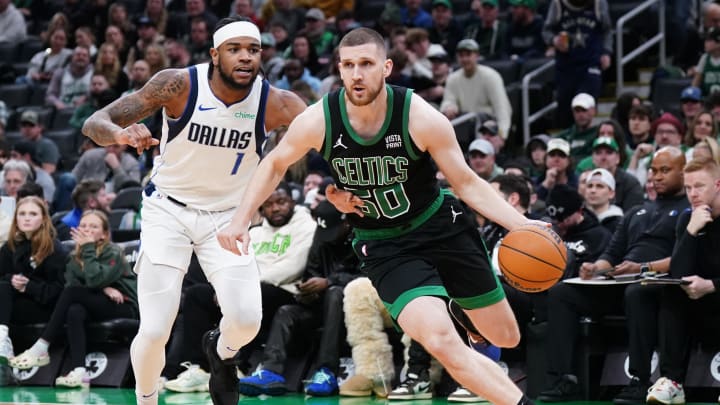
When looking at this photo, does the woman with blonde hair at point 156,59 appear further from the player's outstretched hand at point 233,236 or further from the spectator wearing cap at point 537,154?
the player's outstretched hand at point 233,236

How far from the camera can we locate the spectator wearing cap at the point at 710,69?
12.6 meters

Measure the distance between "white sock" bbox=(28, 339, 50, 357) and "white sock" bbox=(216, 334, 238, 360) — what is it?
3772 millimetres

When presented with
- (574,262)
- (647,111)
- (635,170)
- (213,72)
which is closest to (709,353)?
(574,262)

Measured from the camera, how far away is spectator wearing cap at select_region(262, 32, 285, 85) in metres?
15.0

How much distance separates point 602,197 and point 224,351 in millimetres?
4059

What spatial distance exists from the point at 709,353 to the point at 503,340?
2.81 meters

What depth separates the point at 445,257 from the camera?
6.63 meters

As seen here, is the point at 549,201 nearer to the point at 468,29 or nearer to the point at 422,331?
the point at 422,331

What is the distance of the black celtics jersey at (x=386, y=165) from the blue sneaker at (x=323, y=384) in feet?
10.7

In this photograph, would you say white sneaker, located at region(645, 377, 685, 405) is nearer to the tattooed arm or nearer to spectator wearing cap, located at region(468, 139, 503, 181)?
spectator wearing cap, located at region(468, 139, 503, 181)

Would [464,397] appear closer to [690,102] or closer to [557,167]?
[557,167]

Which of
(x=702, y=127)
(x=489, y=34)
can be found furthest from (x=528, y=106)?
(x=702, y=127)

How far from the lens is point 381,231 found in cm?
666

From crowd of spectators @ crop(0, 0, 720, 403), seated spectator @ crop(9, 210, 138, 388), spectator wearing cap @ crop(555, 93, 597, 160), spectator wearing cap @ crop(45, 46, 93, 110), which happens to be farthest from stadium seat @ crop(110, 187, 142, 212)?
spectator wearing cap @ crop(555, 93, 597, 160)
